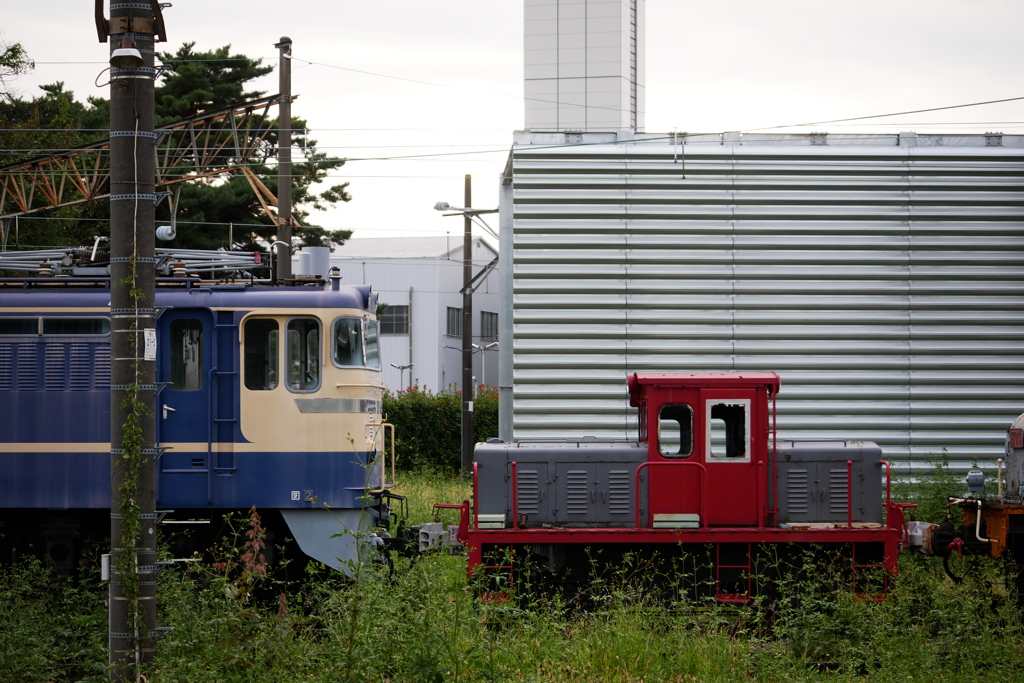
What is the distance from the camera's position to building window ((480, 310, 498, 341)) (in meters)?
47.6

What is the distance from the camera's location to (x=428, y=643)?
19.8 feet

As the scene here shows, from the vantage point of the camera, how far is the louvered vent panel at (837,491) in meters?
9.29

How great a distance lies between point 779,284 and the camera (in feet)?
40.7

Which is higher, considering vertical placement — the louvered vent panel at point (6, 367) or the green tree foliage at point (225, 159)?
the green tree foliage at point (225, 159)

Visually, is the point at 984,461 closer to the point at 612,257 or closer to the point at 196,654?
the point at 612,257

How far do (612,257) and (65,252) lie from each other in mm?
6586

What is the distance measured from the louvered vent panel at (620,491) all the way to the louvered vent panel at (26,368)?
19.6ft

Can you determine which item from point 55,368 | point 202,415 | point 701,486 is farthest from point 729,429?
point 55,368

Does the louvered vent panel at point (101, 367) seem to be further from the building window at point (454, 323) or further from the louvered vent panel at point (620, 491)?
the building window at point (454, 323)

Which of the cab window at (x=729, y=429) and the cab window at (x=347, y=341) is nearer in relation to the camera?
the cab window at (x=729, y=429)

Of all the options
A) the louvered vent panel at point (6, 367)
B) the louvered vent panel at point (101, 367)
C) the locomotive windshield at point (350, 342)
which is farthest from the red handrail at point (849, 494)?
the louvered vent panel at point (6, 367)

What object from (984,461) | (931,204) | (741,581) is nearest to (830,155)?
(931,204)

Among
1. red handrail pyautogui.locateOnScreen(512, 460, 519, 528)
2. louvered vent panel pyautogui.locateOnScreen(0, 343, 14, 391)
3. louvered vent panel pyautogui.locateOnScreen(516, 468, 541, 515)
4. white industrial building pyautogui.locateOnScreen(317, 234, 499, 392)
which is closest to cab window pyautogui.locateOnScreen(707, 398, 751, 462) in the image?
louvered vent panel pyautogui.locateOnScreen(516, 468, 541, 515)

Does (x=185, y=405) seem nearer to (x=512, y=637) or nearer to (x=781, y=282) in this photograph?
(x=512, y=637)
